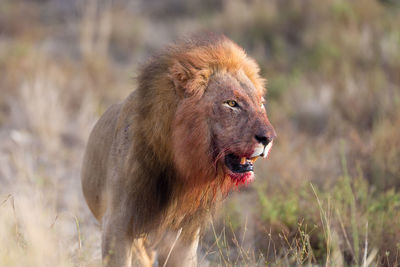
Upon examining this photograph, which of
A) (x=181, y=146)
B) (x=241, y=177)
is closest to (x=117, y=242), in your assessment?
(x=181, y=146)

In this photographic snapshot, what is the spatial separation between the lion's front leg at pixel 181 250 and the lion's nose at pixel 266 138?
941 mm

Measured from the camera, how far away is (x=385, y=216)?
4.75 m

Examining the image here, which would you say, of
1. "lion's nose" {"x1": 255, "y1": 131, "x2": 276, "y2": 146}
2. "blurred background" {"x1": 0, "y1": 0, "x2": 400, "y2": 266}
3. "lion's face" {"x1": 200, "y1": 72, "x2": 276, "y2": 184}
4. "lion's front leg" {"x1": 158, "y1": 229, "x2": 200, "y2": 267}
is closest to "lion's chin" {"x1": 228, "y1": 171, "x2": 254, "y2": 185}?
"lion's face" {"x1": 200, "y1": 72, "x2": 276, "y2": 184}

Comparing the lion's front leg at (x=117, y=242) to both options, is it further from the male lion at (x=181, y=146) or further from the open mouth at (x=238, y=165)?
the open mouth at (x=238, y=165)

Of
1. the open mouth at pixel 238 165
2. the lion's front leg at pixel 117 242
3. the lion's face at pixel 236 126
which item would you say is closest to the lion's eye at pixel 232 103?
the lion's face at pixel 236 126

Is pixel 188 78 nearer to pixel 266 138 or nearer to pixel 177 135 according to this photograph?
pixel 177 135

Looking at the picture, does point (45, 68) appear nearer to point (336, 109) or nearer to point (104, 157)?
point (336, 109)

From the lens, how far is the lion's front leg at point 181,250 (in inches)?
139

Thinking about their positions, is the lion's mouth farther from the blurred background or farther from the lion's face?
the blurred background

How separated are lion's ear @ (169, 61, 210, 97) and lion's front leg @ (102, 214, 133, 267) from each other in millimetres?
806

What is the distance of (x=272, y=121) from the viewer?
27.0 ft

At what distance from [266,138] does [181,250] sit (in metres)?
1.10

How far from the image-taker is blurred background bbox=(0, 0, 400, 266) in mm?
4047

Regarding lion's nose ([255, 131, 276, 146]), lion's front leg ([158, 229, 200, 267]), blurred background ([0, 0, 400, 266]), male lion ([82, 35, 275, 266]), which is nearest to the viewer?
lion's nose ([255, 131, 276, 146])
